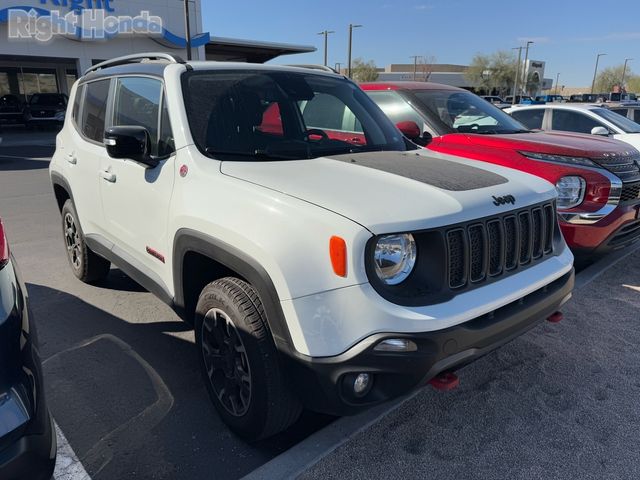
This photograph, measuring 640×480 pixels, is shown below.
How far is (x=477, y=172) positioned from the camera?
2.87 metres

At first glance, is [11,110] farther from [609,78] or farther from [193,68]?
[609,78]

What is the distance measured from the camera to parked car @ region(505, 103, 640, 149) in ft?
27.1

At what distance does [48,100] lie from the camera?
2459 cm

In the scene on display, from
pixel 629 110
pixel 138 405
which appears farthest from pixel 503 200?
pixel 629 110

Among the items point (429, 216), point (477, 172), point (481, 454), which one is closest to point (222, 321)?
point (429, 216)

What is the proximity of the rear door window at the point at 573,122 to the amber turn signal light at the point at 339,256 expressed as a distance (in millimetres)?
7999

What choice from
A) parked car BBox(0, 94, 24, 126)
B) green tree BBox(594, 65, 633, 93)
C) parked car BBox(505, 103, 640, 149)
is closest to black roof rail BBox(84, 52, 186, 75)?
parked car BBox(505, 103, 640, 149)

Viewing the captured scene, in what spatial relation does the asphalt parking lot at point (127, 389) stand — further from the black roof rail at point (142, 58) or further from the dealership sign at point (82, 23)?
the dealership sign at point (82, 23)

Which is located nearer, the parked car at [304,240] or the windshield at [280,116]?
the parked car at [304,240]

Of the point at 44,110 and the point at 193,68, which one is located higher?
the point at 193,68

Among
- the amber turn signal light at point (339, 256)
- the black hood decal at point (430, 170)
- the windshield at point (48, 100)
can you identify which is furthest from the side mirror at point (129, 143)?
the windshield at point (48, 100)

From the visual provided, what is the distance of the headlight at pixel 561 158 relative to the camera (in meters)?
4.54

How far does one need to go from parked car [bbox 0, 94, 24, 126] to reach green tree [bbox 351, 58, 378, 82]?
167 ft

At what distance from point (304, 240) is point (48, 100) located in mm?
27010
